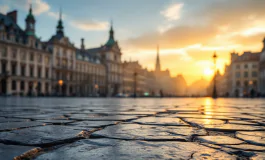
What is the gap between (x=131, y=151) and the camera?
1799 millimetres

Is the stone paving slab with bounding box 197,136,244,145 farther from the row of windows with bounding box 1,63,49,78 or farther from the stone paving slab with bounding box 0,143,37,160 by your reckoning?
the row of windows with bounding box 1,63,49,78

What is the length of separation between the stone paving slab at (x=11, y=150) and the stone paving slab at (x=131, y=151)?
6.6 inches

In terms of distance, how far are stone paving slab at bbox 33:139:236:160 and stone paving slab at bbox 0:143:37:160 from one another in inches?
6.6

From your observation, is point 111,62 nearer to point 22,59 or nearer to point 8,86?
point 22,59

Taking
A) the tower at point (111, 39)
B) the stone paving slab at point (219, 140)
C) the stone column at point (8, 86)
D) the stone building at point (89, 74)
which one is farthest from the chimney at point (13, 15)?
the stone paving slab at point (219, 140)

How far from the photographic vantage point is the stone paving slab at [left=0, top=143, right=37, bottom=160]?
5.19ft

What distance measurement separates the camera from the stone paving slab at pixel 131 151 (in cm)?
165

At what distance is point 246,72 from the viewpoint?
8206 centimetres

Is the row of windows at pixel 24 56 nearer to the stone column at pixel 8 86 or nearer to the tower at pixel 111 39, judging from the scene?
the stone column at pixel 8 86

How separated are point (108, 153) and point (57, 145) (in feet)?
1.79

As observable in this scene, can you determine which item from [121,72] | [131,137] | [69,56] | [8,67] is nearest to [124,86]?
[121,72]

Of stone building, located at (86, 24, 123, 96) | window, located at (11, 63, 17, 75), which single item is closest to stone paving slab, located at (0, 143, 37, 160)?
window, located at (11, 63, 17, 75)

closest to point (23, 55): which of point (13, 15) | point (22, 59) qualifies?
point (22, 59)

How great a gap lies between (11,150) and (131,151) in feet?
2.82
